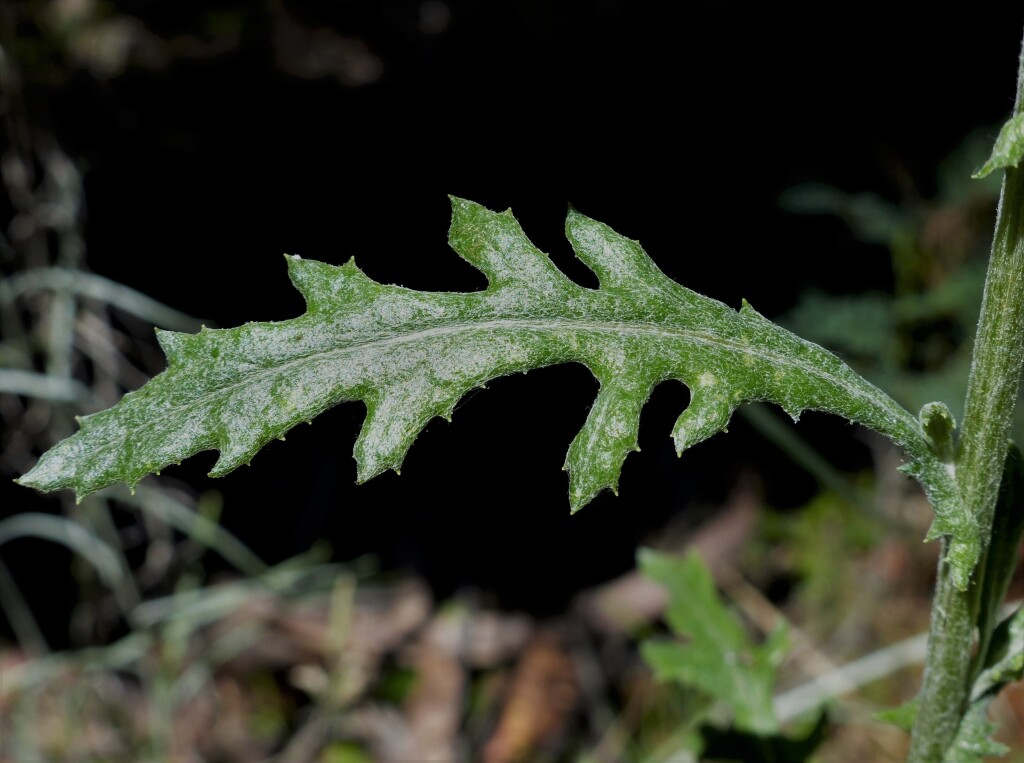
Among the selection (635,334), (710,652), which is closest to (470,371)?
(635,334)

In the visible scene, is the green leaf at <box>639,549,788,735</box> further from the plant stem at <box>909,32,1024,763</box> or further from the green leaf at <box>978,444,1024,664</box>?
the green leaf at <box>978,444,1024,664</box>

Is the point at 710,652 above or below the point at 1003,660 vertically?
above

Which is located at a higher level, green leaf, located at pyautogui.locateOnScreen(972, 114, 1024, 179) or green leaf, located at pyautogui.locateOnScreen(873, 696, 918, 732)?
green leaf, located at pyautogui.locateOnScreen(972, 114, 1024, 179)

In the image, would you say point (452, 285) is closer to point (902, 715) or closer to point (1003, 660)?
point (902, 715)

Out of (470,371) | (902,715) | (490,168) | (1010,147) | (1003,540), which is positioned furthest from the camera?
(490,168)

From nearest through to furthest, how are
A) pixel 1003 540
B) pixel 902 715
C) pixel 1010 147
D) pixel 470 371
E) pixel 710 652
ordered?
1. pixel 1010 147
2. pixel 470 371
3. pixel 1003 540
4. pixel 902 715
5. pixel 710 652

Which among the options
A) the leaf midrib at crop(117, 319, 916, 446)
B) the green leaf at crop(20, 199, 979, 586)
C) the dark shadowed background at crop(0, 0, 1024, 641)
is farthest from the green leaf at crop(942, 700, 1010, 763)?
the dark shadowed background at crop(0, 0, 1024, 641)
